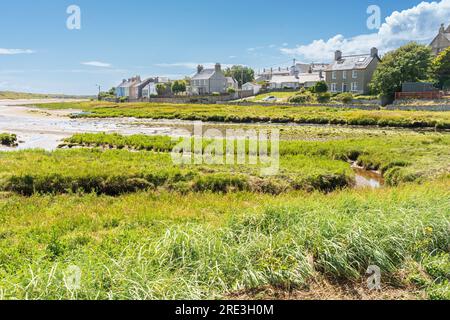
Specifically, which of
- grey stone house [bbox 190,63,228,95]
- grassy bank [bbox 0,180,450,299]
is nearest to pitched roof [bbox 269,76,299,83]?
grey stone house [bbox 190,63,228,95]

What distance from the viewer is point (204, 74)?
357ft

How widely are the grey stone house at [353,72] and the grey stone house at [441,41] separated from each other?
1629 cm

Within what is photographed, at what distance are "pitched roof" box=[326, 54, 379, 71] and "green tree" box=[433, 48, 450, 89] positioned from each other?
15.4m

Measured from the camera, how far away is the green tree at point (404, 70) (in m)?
58.6

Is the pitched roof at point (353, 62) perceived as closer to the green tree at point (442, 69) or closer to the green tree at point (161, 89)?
the green tree at point (442, 69)

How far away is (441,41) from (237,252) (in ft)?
316

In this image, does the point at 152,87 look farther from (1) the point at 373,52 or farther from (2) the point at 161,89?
(1) the point at 373,52

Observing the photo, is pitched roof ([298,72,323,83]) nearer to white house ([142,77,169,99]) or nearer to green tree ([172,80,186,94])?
green tree ([172,80,186,94])

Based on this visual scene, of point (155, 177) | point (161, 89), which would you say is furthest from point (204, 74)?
point (155, 177)

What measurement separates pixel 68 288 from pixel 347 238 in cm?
496

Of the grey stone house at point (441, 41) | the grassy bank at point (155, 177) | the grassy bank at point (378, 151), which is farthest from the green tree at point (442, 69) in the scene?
the grassy bank at point (155, 177)

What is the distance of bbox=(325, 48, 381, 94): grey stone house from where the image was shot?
250 feet
